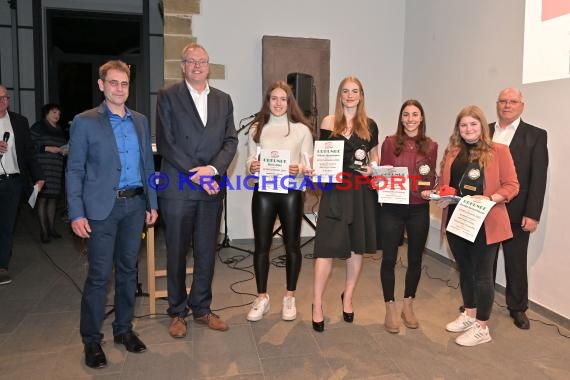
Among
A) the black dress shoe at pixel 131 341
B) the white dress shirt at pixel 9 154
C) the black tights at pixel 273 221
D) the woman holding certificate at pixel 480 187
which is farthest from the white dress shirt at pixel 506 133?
the white dress shirt at pixel 9 154

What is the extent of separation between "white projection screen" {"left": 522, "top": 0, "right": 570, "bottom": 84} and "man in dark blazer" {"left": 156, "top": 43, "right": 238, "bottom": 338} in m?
2.23

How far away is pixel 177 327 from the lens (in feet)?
9.17

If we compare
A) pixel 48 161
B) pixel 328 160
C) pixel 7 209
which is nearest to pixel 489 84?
pixel 328 160

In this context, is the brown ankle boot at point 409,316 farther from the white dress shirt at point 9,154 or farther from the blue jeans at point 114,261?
the white dress shirt at point 9,154

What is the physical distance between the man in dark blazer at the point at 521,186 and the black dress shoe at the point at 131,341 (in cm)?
250

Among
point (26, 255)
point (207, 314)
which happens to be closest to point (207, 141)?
point (207, 314)

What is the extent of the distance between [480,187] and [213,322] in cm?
187

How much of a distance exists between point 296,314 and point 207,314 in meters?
0.64

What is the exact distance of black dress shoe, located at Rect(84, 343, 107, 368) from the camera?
7.93ft

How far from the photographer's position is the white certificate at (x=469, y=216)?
8.21 ft

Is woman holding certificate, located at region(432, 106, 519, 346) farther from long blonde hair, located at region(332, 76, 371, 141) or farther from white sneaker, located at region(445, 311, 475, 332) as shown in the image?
long blonde hair, located at region(332, 76, 371, 141)

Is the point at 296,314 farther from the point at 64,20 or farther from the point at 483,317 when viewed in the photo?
the point at 64,20

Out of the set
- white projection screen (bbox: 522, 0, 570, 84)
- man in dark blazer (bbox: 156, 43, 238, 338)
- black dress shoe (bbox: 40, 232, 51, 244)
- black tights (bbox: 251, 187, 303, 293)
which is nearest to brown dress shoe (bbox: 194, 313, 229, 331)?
man in dark blazer (bbox: 156, 43, 238, 338)

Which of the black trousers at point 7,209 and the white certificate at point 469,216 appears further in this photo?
the black trousers at point 7,209
